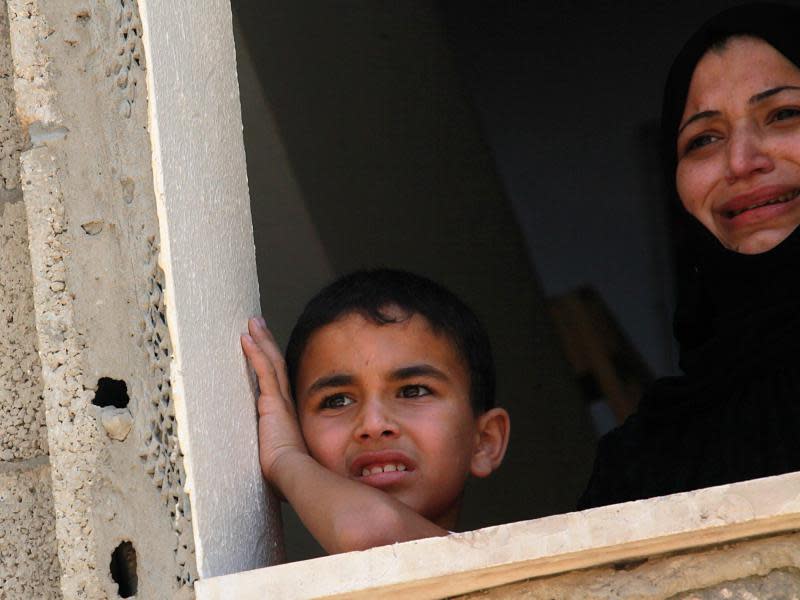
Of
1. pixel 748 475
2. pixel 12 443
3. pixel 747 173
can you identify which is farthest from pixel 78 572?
pixel 747 173

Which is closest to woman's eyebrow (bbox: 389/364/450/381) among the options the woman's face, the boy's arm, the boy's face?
the boy's face

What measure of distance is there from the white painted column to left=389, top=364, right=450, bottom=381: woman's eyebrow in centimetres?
29

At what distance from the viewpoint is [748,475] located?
A: 213 cm

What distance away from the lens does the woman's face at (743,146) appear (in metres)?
2.28

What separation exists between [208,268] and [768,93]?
1019 millimetres

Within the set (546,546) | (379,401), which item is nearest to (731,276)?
(379,401)

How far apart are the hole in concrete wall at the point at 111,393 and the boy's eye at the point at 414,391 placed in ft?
2.06

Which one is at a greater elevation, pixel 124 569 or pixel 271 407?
pixel 271 407

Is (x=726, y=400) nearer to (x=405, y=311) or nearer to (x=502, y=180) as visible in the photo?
(x=405, y=311)

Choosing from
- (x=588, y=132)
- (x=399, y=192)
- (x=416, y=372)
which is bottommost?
(x=416, y=372)

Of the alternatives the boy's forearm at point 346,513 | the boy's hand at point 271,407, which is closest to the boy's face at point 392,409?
the boy's hand at point 271,407

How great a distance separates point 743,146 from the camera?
7.52 feet

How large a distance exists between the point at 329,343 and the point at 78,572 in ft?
2.49

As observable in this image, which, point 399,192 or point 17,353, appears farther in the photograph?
point 399,192
